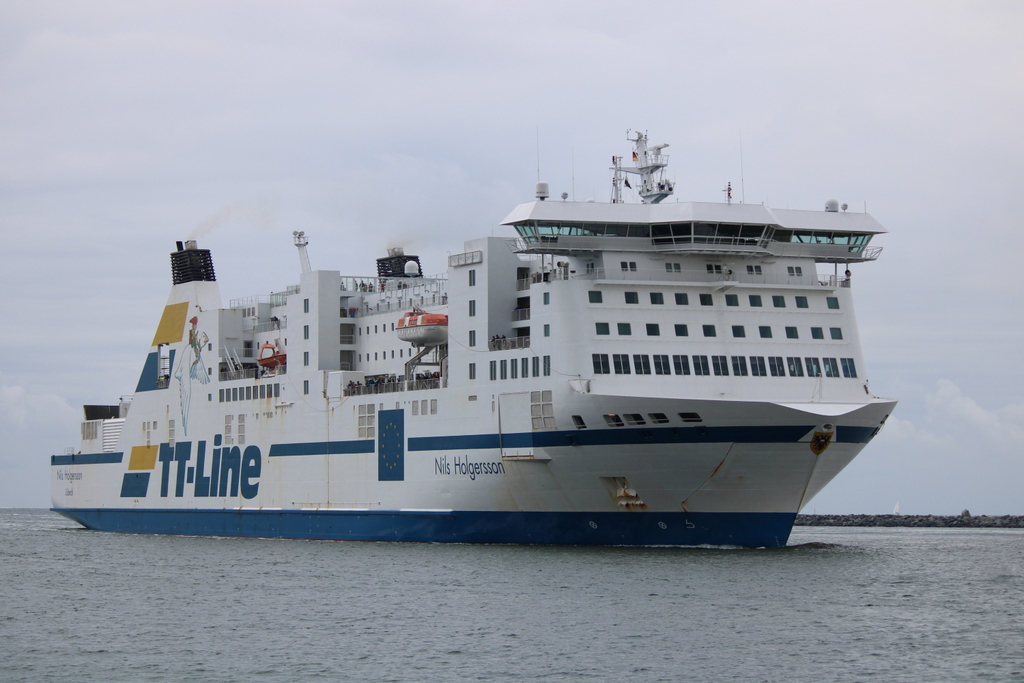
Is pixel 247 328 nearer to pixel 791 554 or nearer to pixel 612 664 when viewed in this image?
pixel 791 554

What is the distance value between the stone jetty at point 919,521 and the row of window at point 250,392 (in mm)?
44380

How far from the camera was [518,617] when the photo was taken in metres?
26.5

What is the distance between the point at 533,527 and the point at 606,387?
17.0 feet

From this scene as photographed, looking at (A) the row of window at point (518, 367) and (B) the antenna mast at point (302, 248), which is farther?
(B) the antenna mast at point (302, 248)

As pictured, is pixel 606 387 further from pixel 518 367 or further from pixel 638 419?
pixel 518 367

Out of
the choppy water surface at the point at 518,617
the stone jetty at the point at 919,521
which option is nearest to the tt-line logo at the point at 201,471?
the choppy water surface at the point at 518,617

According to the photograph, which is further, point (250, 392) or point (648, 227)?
point (250, 392)

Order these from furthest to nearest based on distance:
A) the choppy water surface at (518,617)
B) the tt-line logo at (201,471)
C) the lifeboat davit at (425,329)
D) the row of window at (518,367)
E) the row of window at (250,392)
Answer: the tt-line logo at (201,471)
the row of window at (250,392)
the lifeboat davit at (425,329)
the row of window at (518,367)
the choppy water surface at (518,617)

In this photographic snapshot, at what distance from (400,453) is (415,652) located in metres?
18.2

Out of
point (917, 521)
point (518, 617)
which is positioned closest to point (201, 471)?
point (518, 617)

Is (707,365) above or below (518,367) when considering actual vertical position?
below

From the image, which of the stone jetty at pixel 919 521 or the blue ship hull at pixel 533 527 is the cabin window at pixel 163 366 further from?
the stone jetty at pixel 919 521

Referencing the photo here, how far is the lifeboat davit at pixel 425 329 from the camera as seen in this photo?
136ft

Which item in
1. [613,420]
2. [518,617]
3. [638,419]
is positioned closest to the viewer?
[518,617]
